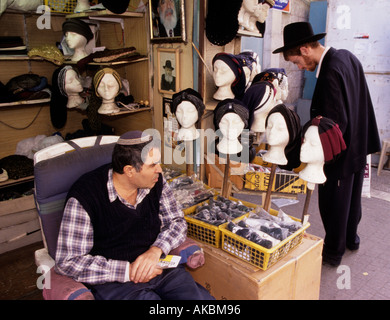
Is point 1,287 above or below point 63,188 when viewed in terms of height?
below

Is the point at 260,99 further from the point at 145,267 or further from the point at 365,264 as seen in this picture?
the point at 365,264

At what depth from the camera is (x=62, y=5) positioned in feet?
10.7

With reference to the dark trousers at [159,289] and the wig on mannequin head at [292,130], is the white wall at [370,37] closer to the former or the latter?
the wig on mannequin head at [292,130]

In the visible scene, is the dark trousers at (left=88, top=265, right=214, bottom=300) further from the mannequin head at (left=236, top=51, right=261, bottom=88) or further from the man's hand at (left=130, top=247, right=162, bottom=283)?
the mannequin head at (left=236, top=51, right=261, bottom=88)

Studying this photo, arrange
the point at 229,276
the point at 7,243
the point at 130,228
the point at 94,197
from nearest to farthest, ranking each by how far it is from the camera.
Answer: the point at 94,197 → the point at 130,228 → the point at 229,276 → the point at 7,243

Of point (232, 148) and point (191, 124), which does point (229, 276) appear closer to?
point (232, 148)

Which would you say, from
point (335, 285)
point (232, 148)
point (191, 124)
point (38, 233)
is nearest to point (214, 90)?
point (191, 124)

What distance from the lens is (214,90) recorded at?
2.71 metres

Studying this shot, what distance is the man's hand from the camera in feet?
4.95

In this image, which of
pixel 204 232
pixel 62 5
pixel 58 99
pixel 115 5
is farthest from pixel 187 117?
pixel 62 5

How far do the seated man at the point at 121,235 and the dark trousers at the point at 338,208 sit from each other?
1304 millimetres

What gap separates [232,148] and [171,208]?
0.64 meters

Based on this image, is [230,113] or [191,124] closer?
[230,113]

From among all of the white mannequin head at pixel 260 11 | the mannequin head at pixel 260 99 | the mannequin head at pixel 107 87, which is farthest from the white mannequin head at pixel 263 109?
the mannequin head at pixel 107 87
